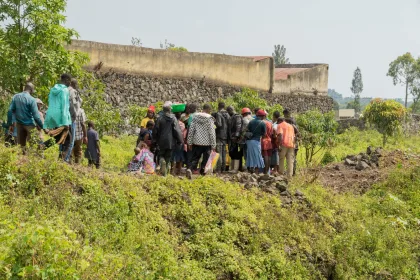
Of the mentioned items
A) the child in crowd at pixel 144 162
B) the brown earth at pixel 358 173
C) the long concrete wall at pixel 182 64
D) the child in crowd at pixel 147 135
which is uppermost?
the long concrete wall at pixel 182 64

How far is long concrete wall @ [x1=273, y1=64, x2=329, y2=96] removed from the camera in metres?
31.0

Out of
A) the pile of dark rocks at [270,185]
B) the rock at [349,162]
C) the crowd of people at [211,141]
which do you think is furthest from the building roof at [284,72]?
the pile of dark rocks at [270,185]

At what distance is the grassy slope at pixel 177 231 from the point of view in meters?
6.50

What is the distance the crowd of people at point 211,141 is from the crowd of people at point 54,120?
1404mm

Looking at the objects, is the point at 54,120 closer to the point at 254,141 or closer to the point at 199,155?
the point at 199,155

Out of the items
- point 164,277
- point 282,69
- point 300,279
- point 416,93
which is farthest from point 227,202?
point 416,93

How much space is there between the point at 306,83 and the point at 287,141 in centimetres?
2043

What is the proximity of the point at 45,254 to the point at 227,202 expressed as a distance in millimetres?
4124

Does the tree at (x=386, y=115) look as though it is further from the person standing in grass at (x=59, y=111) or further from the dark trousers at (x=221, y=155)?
the person standing in grass at (x=59, y=111)

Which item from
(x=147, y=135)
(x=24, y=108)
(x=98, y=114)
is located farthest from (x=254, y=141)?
(x=24, y=108)

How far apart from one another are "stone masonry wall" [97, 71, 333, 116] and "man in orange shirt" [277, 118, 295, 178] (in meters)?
9.58

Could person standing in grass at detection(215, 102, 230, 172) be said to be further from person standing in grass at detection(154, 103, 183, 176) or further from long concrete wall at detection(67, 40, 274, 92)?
long concrete wall at detection(67, 40, 274, 92)

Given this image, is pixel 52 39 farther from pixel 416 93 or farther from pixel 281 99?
pixel 416 93

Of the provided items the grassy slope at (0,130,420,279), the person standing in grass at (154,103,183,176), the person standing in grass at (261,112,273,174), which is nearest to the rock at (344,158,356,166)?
the person standing in grass at (261,112,273,174)
